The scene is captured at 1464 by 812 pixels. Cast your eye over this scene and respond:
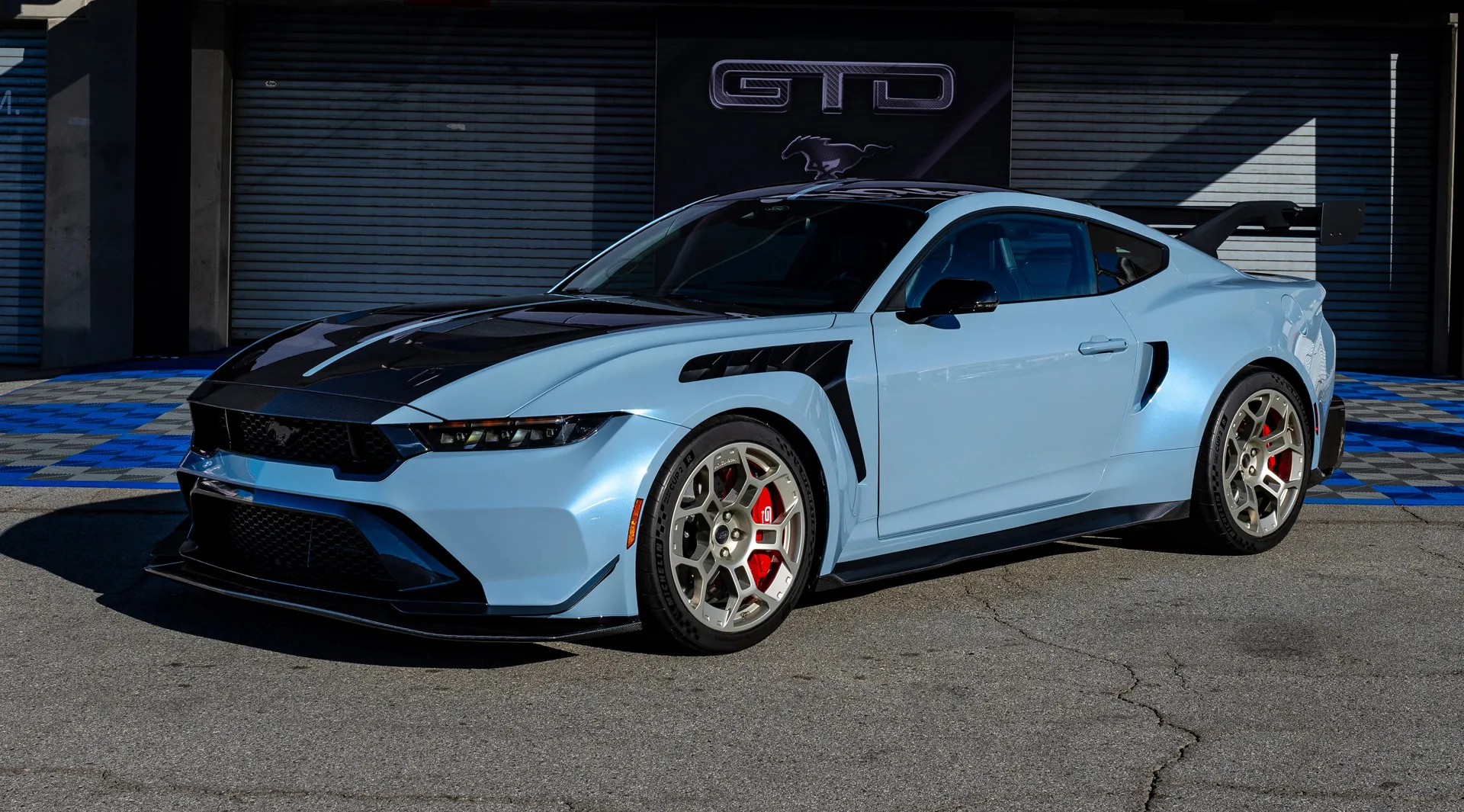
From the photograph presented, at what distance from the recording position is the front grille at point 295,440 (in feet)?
13.7

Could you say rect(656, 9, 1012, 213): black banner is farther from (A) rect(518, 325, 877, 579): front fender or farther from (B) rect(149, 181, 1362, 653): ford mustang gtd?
(A) rect(518, 325, 877, 579): front fender

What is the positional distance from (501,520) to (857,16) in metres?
10.7

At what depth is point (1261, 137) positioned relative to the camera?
14297 mm

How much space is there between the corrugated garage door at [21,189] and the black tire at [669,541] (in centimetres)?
1117

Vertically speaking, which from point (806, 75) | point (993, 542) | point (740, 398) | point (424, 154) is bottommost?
point (993, 542)

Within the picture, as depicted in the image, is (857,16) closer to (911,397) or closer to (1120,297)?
(1120,297)

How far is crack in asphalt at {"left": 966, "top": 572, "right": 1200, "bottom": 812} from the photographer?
11.4 ft

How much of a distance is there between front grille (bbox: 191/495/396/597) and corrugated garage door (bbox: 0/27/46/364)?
10340mm

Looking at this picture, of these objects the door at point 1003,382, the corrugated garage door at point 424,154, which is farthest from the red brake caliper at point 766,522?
the corrugated garage door at point 424,154

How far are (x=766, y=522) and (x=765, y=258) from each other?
1140 mm

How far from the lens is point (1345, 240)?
25.8 feet

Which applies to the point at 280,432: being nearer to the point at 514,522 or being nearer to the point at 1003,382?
the point at 514,522

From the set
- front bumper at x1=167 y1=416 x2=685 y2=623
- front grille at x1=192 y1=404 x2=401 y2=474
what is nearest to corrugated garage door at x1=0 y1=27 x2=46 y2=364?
front grille at x1=192 y1=404 x2=401 y2=474

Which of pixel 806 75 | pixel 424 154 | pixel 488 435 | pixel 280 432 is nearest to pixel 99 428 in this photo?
pixel 424 154
